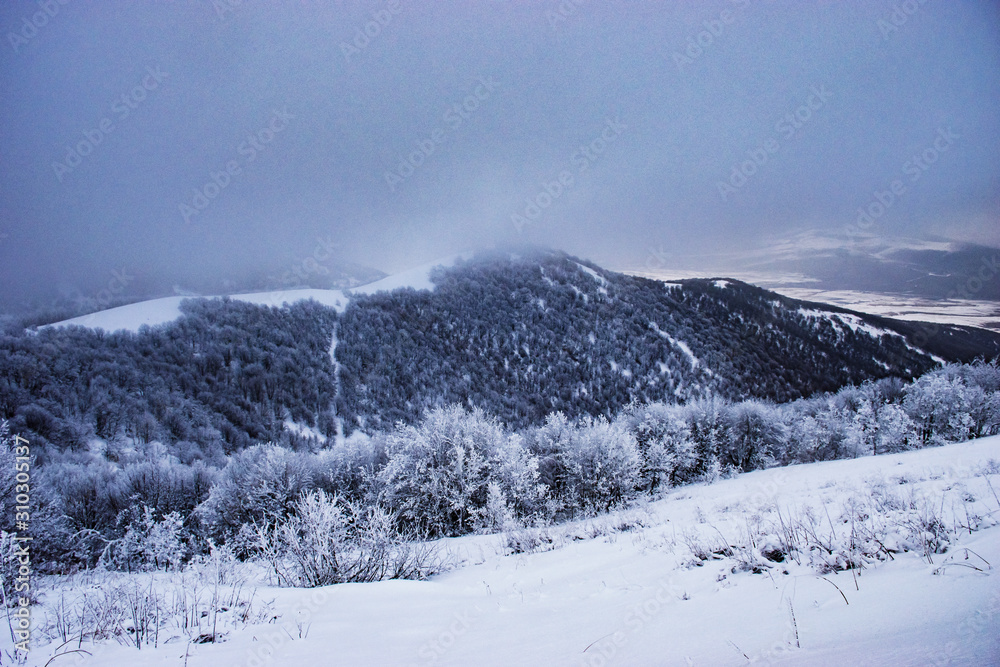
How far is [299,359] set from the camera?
60.4 meters

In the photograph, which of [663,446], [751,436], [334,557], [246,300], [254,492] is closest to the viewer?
[334,557]

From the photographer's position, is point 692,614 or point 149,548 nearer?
point 692,614

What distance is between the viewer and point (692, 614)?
276 cm

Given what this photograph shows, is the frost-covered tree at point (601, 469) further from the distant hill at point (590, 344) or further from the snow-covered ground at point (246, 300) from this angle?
the snow-covered ground at point (246, 300)

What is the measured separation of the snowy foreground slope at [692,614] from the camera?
1.82 metres

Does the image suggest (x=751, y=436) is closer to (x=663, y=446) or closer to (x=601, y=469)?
(x=663, y=446)

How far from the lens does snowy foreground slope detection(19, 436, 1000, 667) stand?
182cm

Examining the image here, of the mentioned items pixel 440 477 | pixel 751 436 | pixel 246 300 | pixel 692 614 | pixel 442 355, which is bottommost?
pixel 751 436

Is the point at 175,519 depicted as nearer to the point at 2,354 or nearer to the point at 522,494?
the point at 522,494

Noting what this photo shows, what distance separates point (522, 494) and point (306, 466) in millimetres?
11446

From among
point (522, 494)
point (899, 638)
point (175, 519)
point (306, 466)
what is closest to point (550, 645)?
point (899, 638)

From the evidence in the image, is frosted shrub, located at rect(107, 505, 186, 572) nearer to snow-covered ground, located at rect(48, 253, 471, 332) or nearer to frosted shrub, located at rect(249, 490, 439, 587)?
frosted shrub, located at rect(249, 490, 439, 587)

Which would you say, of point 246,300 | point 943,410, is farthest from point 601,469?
point 246,300

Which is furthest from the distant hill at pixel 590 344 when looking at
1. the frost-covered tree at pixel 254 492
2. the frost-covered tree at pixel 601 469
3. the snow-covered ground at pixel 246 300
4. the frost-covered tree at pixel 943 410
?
the frost-covered tree at pixel 601 469
